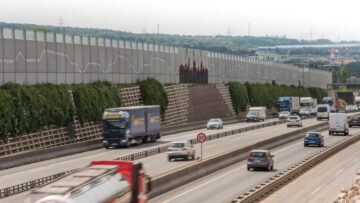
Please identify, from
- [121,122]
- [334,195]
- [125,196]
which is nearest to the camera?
[125,196]

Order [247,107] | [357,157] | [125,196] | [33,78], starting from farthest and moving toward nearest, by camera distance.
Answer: [247,107] < [33,78] < [357,157] < [125,196]

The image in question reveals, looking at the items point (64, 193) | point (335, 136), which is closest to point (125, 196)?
point (64, 193)

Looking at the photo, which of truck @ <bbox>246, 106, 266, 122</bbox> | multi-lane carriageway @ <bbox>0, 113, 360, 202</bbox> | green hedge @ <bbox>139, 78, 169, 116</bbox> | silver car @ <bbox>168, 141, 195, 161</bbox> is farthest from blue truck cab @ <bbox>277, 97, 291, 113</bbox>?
silver car @ <bbox>168, 141, 195, 161</bbox>

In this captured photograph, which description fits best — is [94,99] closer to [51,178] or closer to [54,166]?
[54,166]

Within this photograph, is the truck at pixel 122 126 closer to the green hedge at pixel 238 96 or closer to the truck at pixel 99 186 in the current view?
the truck at pixel 99 186

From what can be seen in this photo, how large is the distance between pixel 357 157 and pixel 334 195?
71.9 feet

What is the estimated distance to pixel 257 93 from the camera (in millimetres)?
133375

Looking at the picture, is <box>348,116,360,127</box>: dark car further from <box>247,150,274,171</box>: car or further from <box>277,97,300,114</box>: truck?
<box>247,150,274,171</box>: car

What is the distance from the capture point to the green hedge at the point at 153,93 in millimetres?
80750

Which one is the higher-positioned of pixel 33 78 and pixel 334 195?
pixel 33 78

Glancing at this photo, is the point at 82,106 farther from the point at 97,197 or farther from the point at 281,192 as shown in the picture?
the point at 97,197

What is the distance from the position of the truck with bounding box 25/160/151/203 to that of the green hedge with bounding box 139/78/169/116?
2385 inches

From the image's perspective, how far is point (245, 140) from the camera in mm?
64188

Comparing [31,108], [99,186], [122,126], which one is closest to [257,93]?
[122,126]
